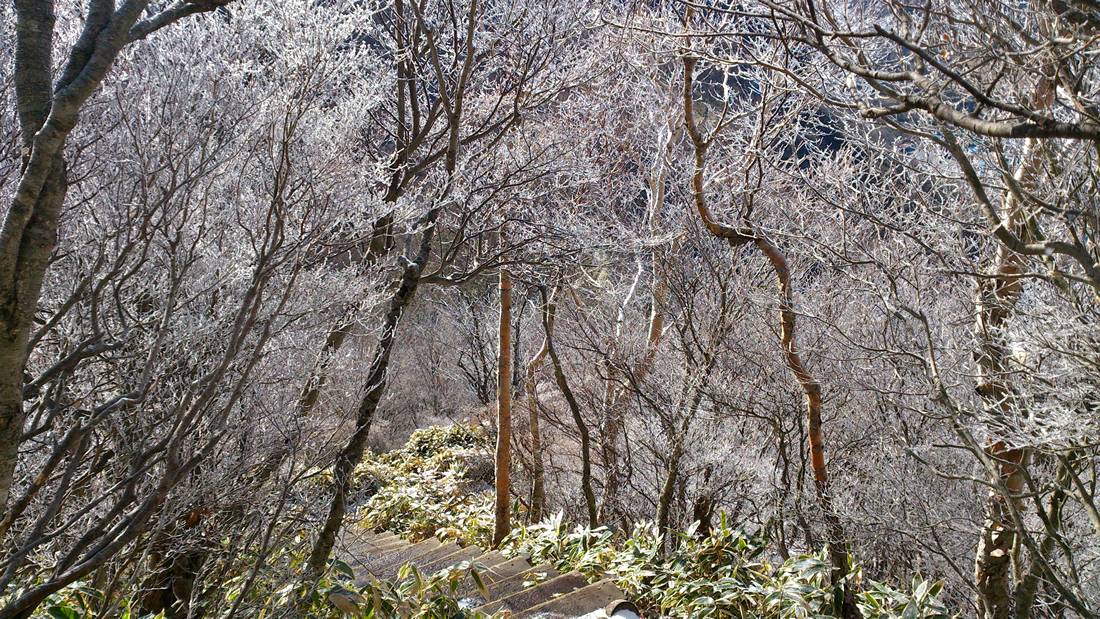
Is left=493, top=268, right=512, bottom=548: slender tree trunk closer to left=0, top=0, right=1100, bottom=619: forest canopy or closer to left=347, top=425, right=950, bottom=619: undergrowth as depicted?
left=0, top=0, right=1100, bottom=619: forest canopy

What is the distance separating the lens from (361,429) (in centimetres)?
396

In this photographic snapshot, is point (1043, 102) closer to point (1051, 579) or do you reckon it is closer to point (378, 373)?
point (1051, 579)

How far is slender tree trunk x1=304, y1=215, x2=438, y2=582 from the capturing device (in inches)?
146

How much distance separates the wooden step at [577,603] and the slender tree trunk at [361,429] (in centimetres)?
112

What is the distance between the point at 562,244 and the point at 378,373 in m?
1.95

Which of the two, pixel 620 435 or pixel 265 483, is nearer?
pixel 265 483

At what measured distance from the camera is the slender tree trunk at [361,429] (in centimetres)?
372

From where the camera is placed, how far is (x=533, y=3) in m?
4.64

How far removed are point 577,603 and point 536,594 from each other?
1.36 ft

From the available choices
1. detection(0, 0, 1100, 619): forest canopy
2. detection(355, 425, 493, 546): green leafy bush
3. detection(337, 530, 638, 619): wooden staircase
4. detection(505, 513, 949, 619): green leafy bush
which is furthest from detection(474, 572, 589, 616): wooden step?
detection(355, 425, 493, 546): green leafy bush

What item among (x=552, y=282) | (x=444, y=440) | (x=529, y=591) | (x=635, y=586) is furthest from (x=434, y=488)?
(x=635, y=586)

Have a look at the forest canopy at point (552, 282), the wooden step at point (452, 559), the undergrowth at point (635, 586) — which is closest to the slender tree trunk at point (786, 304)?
the forest canopy at point (552, 282)

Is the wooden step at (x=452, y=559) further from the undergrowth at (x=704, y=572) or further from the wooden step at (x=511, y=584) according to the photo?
the wooden step at (x=511, y=584)

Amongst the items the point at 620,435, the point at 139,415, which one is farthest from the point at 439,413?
the point at 139,415
